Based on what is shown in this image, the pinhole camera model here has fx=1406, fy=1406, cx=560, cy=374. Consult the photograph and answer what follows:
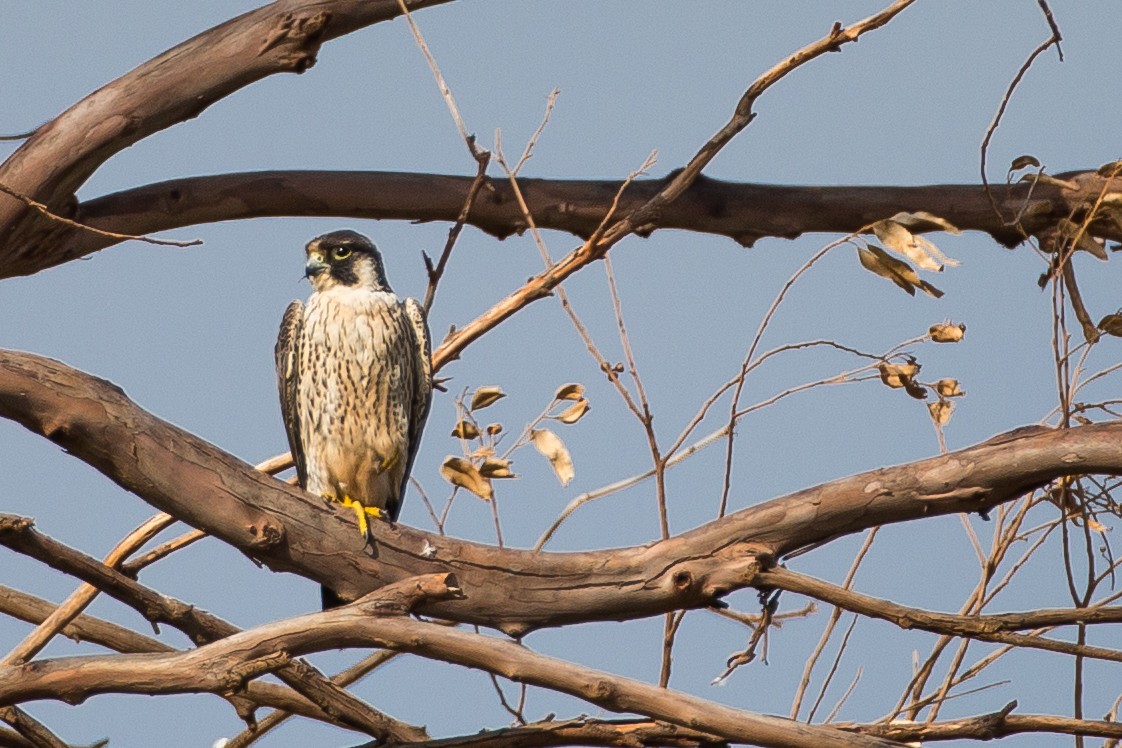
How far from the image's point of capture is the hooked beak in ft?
13.8

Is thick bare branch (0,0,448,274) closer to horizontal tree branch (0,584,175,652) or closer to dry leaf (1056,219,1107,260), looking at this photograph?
horizontal tree branch (0,584,175,652)

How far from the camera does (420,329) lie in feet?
13.8

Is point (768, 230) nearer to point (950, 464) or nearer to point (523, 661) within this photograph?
point (950, 464)

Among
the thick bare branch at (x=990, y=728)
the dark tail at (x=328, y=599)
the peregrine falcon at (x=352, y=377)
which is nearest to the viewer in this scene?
the thick bare branch at (x=990, y=728)

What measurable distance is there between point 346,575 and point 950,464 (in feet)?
4.35

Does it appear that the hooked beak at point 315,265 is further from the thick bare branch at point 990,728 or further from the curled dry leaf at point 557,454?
the thick bare branch at point 990,728

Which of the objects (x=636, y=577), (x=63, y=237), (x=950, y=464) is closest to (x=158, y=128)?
(x=63, y=237)

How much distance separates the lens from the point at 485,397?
332 centimetres

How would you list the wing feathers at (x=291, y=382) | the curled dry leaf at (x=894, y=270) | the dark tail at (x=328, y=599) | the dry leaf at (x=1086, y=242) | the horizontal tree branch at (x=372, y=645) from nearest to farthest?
the horizontal tree branch at (x=372, y=645) < the curled dry leaf at (x=894, y=270) < the dry leaf at (x=1086, y=242) < the dark tail at (x=328, y=599) < the wing feathers at (x=291, y=382)

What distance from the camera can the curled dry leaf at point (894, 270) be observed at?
320cm

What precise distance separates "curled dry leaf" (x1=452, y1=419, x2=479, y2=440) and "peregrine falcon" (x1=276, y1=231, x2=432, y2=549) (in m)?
0.73

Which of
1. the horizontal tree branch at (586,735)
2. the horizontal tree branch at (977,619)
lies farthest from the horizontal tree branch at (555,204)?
the horizontal tree branch at (586,735)

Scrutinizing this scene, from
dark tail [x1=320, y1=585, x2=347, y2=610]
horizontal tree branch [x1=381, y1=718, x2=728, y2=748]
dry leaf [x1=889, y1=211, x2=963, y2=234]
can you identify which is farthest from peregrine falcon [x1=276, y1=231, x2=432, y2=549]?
dry leaf [x1=889, y1=211, x2=963, y2=234]

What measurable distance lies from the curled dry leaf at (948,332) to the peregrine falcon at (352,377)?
1.48m
